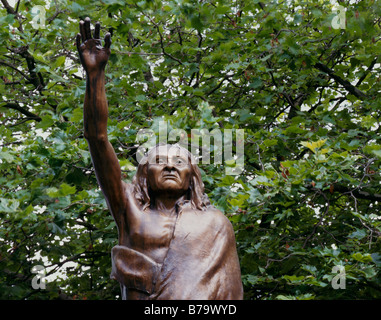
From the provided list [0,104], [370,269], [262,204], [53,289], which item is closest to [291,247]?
[262,204]

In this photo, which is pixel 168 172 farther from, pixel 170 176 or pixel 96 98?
pixel 96 98

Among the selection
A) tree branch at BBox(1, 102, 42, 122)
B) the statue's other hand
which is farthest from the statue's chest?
tree branch at BBox(1, 102, 42, 122)

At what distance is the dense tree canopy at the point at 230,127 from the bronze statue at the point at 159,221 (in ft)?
5.78

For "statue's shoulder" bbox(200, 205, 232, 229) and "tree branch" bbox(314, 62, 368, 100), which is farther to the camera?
"tree branch" bbox(314, 62, 368, 100)

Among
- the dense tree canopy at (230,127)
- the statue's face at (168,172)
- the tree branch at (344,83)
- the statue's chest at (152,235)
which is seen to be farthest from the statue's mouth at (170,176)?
the tree branch at (344,83)

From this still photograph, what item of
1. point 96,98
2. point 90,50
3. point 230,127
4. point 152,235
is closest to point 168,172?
point 152,235

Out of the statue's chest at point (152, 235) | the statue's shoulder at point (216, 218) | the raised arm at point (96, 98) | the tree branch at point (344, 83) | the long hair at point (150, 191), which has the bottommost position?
the statue's chest at point (152, 235)

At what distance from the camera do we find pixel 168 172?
3.94 meters

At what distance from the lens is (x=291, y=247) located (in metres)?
6.34

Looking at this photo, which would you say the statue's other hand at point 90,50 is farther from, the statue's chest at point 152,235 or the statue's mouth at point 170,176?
the statue's chest at point 152,235

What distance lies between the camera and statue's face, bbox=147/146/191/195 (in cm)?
392

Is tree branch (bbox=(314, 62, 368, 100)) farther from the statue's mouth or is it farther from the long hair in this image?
the statue's mouth

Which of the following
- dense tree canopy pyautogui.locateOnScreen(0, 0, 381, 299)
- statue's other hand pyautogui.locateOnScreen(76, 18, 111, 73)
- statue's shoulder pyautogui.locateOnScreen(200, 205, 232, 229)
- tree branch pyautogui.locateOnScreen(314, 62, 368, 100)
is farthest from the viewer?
tree branch pyautogui.locateOnScreen(314, 62, 368, 100)

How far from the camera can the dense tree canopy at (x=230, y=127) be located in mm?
5957
